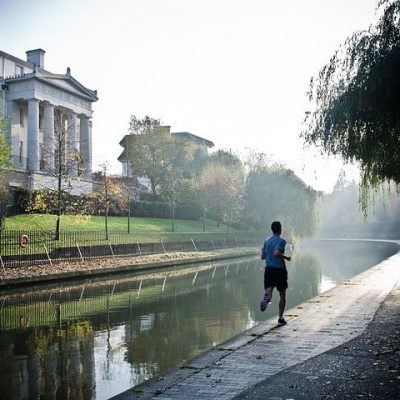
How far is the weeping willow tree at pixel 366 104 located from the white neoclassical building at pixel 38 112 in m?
31.6

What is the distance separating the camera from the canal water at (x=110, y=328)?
770 centimetres

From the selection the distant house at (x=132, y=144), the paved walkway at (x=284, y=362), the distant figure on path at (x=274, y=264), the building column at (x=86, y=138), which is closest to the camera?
the paved walkway at (x=284, y=362)

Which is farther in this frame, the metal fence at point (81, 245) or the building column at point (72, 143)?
the building column at point (72, 143)

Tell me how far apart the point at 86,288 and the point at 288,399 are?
15660 mm

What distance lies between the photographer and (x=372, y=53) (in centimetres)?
1156

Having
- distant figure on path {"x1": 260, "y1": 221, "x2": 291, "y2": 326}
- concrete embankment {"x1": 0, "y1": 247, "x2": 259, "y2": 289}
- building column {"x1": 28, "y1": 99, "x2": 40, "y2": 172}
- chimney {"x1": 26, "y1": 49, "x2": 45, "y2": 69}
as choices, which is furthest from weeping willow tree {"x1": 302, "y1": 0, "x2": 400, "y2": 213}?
chimney {"x1": 26, "y1": 49, "x2": 45, "y2": 69}

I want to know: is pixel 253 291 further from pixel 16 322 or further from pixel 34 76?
pixel 34 76

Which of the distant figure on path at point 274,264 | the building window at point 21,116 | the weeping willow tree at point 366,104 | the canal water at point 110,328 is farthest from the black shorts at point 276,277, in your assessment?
the building window at point 21,116

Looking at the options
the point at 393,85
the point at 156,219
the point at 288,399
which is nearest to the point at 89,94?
the point at 156,219

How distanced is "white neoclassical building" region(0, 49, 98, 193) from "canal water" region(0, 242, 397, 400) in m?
24.0

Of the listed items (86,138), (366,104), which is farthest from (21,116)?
(366,104)

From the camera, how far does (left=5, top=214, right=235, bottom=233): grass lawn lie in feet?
99.8

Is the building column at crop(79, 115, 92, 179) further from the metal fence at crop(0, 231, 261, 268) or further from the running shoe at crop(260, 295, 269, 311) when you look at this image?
the running shoe at crop(260, 295, 269, 311)

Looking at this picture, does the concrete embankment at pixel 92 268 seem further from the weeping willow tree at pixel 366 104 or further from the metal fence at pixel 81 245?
the weeping willow tree at pixel 366 104
